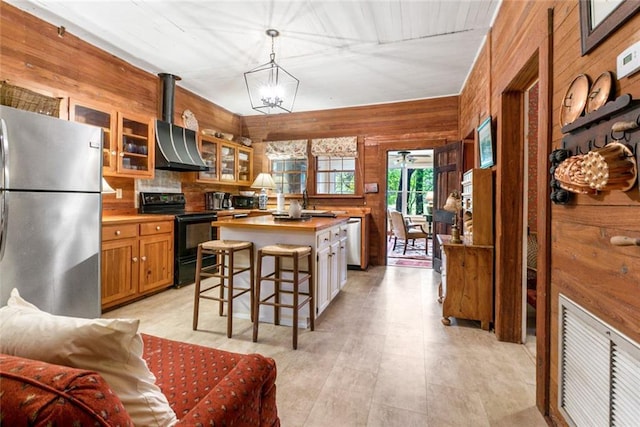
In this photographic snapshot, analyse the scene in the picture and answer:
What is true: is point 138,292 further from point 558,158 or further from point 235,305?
point 558,158

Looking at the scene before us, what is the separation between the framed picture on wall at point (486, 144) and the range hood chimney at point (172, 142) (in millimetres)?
3629

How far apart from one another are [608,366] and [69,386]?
1.64m

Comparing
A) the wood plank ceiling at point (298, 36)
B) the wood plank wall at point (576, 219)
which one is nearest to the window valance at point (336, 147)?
the wood plank ceiling at point (298, 36)

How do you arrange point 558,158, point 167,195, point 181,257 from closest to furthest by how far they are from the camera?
point 558,158 → point 181,257 → point 167,195

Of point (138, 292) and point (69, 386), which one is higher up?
point (69, 386)

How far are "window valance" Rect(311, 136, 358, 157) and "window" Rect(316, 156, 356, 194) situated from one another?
0.14m

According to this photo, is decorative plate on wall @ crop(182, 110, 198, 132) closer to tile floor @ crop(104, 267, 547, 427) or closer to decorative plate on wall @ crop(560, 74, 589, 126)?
tile floor @ crop(104, 267, 547, 427)

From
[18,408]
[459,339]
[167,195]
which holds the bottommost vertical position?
[459,339]

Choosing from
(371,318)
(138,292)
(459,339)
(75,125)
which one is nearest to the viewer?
(75,125)

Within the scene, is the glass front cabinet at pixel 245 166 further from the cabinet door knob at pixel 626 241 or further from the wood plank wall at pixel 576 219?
the cabinet door knob at pixel 626 241

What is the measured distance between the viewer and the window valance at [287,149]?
565cm

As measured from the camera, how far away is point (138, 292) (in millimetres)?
3361

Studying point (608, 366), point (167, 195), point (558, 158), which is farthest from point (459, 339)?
point (167, 195)

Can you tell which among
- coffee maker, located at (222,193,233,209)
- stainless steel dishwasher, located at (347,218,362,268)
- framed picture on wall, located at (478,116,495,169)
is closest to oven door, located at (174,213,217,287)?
coffee maker, located at (222,193,233,209)
